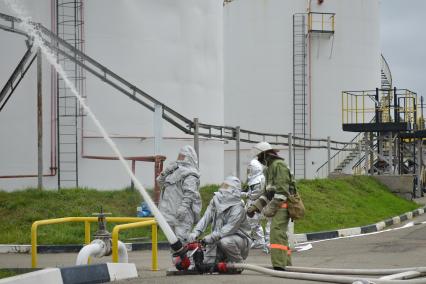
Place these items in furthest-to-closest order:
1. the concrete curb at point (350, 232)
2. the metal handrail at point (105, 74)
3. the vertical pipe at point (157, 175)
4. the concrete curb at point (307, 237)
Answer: the metal handrail at point (105, 74)
the concrete curb at point (350, 232)
the vertical pipe at point (157, 175)
the concrete curb at point (307, 237)

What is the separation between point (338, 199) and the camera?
2141cm

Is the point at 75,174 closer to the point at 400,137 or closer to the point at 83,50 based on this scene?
the point at 83,50

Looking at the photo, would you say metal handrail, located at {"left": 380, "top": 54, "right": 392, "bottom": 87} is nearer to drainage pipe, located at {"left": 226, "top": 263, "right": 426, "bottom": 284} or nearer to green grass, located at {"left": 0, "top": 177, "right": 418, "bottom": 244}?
green grass, located at {"left": 0, "top": 177, "right": 418, "bottom": 244}

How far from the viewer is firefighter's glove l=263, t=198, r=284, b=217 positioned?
31.4 ft

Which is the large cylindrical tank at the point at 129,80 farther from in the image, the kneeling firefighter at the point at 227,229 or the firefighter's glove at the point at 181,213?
the kneeling firefighter at the point at 227,229

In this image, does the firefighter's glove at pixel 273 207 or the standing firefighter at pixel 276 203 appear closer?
the standing firefighter at pixel 276 203

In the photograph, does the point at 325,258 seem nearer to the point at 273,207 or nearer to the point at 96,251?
the point at 273,207

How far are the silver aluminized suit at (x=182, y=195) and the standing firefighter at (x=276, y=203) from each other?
1122 millimetres

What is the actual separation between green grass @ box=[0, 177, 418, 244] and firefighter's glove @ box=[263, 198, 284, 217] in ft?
17.6

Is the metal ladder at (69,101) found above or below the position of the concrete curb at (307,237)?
above

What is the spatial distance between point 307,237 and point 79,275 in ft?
28.9

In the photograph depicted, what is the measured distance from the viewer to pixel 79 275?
8133 millimetres

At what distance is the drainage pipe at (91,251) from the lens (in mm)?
9289

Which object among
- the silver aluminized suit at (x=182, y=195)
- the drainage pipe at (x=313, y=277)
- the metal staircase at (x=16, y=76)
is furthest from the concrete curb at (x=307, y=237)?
the drainage pipe at (x=313, y=277)
